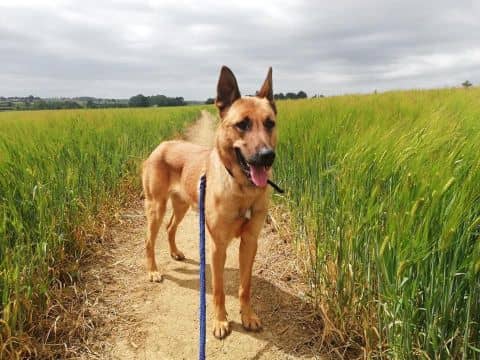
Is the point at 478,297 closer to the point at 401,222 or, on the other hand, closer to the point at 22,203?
the point at 401,222

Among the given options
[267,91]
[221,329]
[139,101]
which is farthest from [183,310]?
[139,101]

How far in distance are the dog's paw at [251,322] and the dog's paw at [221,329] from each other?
0.14 meters

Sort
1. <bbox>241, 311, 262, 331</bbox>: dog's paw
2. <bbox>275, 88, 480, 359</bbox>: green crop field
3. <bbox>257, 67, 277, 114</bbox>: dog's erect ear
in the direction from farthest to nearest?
<bbox>257, 67, 277, 114</bbox>: dog's erect ear, <bbox>241, 311, 262, 331</bbox>: dog's paw, <bbox>275, 88, 480, 359</bbox>: green crop field

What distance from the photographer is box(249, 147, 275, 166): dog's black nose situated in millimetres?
2305

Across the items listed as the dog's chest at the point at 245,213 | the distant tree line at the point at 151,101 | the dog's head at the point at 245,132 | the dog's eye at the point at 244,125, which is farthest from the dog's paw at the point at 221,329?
the distant tree line at the point at 151,101

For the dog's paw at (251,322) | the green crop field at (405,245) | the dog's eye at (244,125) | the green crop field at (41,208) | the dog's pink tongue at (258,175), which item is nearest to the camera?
the green crop field at (405,245)

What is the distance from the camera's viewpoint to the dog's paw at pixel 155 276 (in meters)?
3.49

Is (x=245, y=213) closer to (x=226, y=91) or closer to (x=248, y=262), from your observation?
(x=248, y=262)

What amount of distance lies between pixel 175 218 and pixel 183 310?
3.95ft

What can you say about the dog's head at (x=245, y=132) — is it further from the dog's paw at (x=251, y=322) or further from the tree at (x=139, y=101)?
the tree at (x=139, y=101)

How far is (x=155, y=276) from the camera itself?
350 centimetres

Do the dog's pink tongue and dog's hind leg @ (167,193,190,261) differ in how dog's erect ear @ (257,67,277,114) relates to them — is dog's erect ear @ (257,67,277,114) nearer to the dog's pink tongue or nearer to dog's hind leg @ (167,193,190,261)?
the dog's pink tongue

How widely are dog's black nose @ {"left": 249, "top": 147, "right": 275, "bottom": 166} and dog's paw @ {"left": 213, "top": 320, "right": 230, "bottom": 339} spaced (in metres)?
1.37

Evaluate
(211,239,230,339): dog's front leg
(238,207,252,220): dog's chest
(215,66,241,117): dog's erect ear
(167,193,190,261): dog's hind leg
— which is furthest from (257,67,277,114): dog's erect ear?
(167,193,190,261): dog's hind leg
